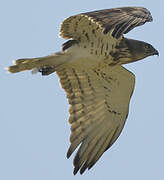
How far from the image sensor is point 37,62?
39.0ft

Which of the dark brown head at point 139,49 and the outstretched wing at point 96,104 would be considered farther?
the outstretched wing at point 96,104

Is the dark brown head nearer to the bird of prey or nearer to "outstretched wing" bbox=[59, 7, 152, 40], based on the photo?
the bird of prey

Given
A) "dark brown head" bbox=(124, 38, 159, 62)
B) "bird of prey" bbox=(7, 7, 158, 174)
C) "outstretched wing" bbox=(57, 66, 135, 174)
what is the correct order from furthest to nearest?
1. "outstretched wing" bbox=(57, 66, 135, 174)
2. "dark brown head" bbox=(124, 38, 159, 62)
3. "bird of prey" bbox=(7, 7, 158, 174)

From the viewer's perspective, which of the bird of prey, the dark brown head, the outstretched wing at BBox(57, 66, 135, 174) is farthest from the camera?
the outstretched wing at BBox(57, 66, 135, 174)

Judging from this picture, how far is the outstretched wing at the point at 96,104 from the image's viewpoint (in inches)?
489

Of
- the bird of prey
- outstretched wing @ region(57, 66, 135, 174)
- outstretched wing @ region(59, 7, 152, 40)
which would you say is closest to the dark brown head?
the bird of prey

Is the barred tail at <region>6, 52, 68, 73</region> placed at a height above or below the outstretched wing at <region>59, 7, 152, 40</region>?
below

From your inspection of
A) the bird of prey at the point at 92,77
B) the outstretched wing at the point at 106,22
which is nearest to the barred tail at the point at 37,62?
the bird of prey at the point at 92,77

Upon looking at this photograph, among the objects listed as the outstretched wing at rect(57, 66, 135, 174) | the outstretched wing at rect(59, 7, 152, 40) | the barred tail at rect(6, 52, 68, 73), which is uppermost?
the outstretched wing at rect(59, 7, 152, 40)

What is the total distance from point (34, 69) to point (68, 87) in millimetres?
1000

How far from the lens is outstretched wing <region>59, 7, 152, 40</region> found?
9.84m

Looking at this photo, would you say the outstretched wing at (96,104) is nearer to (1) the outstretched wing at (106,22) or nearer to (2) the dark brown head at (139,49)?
(2) the dark brown head at (139,49)

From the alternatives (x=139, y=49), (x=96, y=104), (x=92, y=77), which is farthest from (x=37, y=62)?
(x=139, y=49)

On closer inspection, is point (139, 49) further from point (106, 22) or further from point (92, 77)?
point (106, 22)
